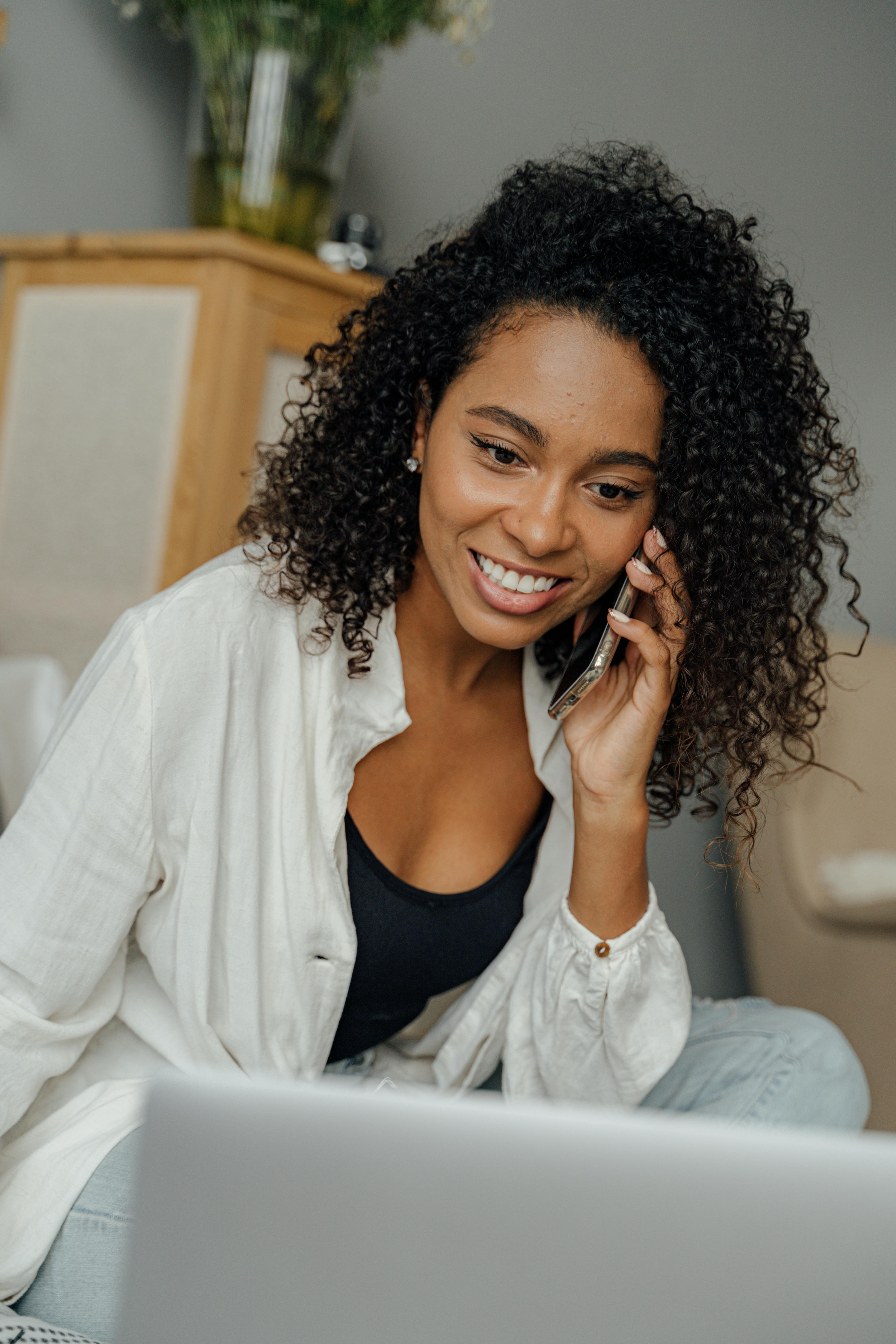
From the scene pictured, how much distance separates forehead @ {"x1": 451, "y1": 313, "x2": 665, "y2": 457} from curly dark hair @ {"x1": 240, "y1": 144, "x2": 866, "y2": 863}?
0.05 feet

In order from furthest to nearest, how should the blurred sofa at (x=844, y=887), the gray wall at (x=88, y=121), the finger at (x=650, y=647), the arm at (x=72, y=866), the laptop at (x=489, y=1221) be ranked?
the blurred sofa at (x=844, y=887), the gray wall at (x=88, y=121), the finger at (x=650, y=647), the arm at (x=72, y=866), the laptop at (x=489, y=1221)

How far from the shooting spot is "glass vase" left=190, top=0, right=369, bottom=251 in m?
1.62

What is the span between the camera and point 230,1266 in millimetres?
428

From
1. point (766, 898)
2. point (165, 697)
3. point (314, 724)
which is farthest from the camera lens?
point (766, 898)

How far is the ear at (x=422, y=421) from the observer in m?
1.15

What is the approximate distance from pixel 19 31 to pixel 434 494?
1.27 metres

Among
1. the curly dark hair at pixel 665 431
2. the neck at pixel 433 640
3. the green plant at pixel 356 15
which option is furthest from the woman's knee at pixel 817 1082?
the green plant at pixel 356 15

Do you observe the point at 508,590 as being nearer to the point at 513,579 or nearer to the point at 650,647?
the point at 513,579

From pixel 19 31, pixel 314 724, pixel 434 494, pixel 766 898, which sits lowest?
pixel 766 898

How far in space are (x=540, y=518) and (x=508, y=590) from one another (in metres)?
0.09

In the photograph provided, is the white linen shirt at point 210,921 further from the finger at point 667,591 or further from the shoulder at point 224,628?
the finger at point 667,591

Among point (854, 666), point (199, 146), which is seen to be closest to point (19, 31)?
point (199, 146)

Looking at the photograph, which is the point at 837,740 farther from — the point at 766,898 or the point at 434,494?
the point at 434,494

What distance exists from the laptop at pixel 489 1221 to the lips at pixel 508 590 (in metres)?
0.69
